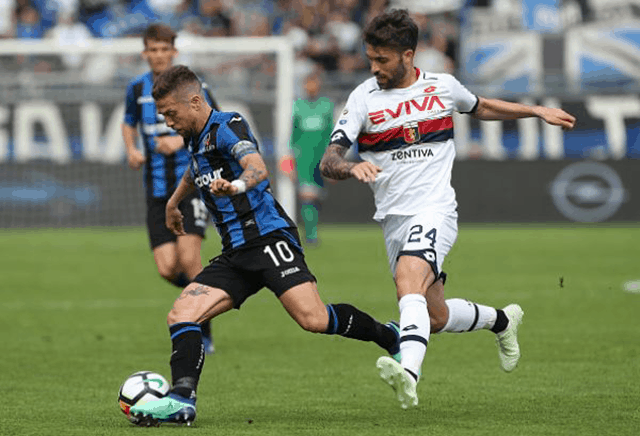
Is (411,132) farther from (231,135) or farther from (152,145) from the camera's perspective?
(152,145)

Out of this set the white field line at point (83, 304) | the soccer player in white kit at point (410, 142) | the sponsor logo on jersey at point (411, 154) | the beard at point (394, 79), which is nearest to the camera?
the soccer player in white kit at point (410, 142)

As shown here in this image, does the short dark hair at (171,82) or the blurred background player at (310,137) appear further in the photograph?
the blurred background player at (310,137)

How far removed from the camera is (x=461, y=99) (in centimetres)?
778

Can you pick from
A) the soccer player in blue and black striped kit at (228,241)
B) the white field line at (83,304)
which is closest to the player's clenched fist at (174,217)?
the soccer player in blue and black striped kit at (228,241)

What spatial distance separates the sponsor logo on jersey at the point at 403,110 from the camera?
24.8 feet

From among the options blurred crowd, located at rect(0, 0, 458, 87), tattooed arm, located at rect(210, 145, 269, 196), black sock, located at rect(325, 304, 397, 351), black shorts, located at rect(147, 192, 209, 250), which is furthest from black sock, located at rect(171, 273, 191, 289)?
blurred crowd, located at rect(0, 0, 458, 87)

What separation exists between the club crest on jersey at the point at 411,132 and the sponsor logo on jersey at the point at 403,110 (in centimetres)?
7

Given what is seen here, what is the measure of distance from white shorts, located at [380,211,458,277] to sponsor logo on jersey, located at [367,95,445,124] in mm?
547

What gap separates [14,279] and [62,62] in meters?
5.97

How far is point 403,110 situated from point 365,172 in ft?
3.13

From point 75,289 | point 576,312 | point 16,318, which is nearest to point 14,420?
point 16,318

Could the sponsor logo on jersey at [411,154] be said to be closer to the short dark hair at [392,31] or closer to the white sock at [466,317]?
the short dark hair at [392,31]

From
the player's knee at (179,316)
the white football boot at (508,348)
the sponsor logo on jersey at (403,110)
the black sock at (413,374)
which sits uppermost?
the sponsor logo on jersey at (403,110)

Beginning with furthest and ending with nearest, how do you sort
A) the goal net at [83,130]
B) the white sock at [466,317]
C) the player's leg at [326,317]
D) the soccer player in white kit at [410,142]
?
1. the goal net at [83,130]
2. the white sock at [466,317]
3. the soccer player in white kit at [410,142]
4. the player's leg at [326,317]
